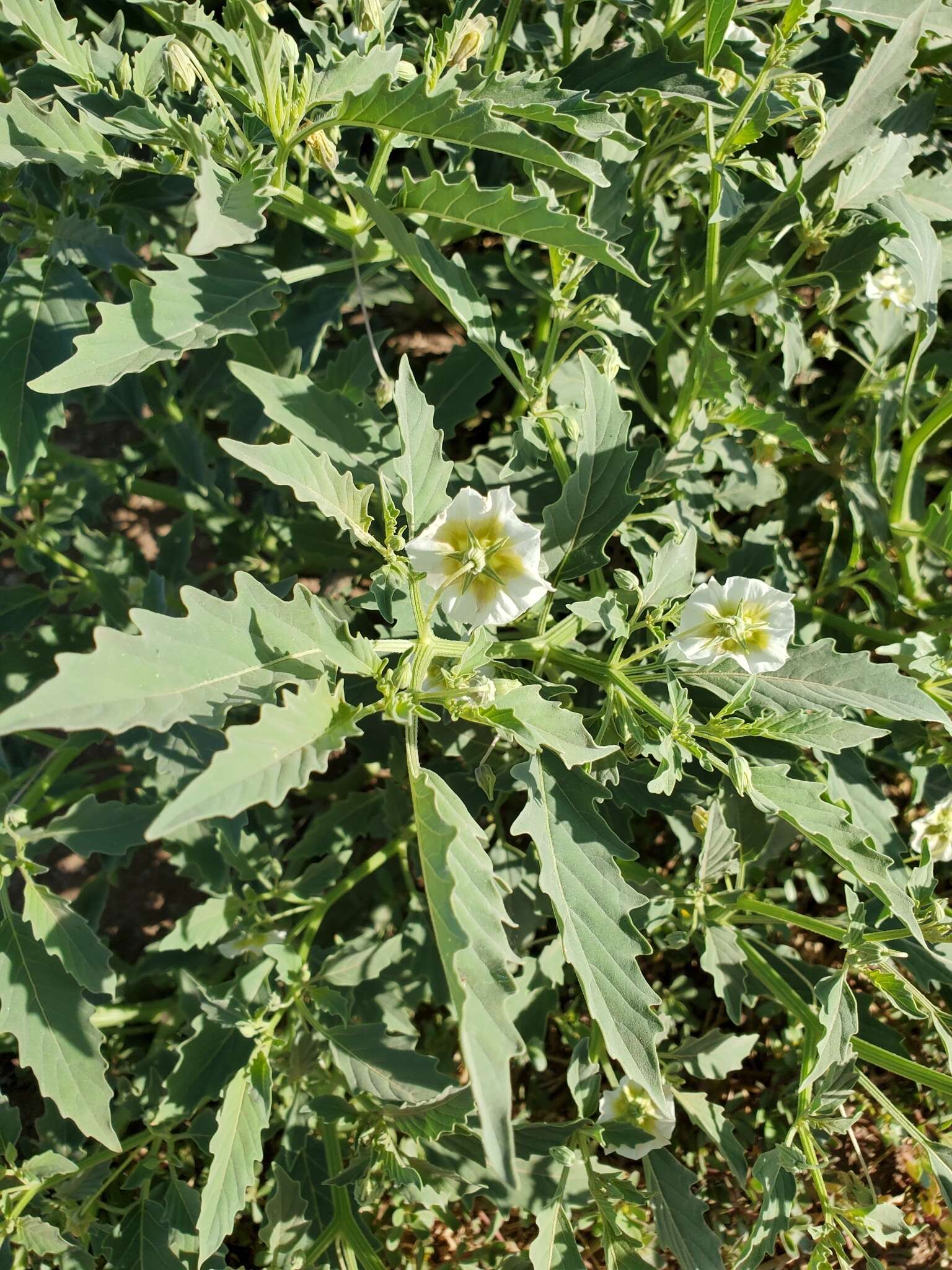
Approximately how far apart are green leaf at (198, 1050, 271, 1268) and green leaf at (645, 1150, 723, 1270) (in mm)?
865

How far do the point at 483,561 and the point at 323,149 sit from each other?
89cm

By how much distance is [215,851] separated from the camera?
7.84 feet

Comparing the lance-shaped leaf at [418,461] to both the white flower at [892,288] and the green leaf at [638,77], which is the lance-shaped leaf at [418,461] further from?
the white flower at [892,288]

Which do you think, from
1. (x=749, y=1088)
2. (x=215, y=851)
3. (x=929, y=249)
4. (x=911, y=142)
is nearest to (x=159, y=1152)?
(x=215, y=851)

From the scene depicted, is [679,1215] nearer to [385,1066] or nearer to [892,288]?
[385,1066]

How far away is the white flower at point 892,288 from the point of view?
7.79 ft

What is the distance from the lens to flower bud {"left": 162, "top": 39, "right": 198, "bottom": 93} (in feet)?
5.66

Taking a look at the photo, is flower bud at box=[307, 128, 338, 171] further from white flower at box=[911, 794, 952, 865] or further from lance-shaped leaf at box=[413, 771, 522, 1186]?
white flower at box=[911, 794, 952, 865]

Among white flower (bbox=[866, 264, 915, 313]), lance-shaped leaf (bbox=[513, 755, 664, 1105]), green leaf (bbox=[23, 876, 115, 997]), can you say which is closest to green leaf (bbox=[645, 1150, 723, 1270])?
lance-shaped leaf (bbox=[513, 755, 664, 1105])

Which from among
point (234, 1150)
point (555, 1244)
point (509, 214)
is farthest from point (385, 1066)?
point (509, 214)

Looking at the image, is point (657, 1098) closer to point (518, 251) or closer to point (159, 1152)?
point (159, 1152)

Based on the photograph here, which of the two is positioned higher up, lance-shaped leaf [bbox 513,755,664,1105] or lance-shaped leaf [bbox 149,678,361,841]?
lance-shaped leaf [bbox 149,678,361,841]

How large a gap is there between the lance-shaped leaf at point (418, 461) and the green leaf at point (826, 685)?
1.88 feet

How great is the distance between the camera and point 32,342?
2.02 metres
